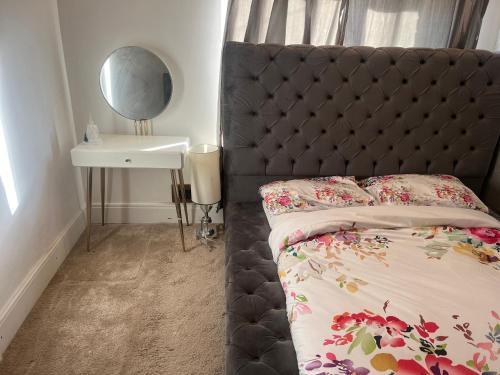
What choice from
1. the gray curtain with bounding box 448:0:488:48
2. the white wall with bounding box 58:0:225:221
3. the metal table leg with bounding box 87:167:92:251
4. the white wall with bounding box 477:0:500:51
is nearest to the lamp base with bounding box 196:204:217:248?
the white wall with bounding box 58:0:225:221

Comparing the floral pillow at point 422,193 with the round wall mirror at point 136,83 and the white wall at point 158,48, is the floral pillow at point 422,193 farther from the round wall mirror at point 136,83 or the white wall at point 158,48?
the round wall mirror at point 136,83

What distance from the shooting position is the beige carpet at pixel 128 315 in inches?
54.8

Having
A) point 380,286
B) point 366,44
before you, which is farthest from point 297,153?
point 380,286

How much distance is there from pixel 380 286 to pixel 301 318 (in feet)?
1.05

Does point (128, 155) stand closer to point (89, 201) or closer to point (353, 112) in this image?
point (89, 201)

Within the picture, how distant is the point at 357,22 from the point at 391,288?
168cm

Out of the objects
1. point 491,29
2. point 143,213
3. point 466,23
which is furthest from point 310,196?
point 491,29

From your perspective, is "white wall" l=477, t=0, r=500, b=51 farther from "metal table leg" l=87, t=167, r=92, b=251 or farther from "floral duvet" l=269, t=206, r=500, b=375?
"metal table leg" l=87, t=167, r=92, b=251

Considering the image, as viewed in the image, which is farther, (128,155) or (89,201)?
(89,201)

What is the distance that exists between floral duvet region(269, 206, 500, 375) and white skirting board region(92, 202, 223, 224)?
40.5 inches

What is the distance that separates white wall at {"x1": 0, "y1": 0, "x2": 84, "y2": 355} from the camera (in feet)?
5.00

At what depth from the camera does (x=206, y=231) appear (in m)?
2.31

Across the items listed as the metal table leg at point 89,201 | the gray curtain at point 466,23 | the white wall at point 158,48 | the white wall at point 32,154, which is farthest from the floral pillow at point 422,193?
the white wall at point 32,154

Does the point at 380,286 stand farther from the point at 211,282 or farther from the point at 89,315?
the point at 89,315
